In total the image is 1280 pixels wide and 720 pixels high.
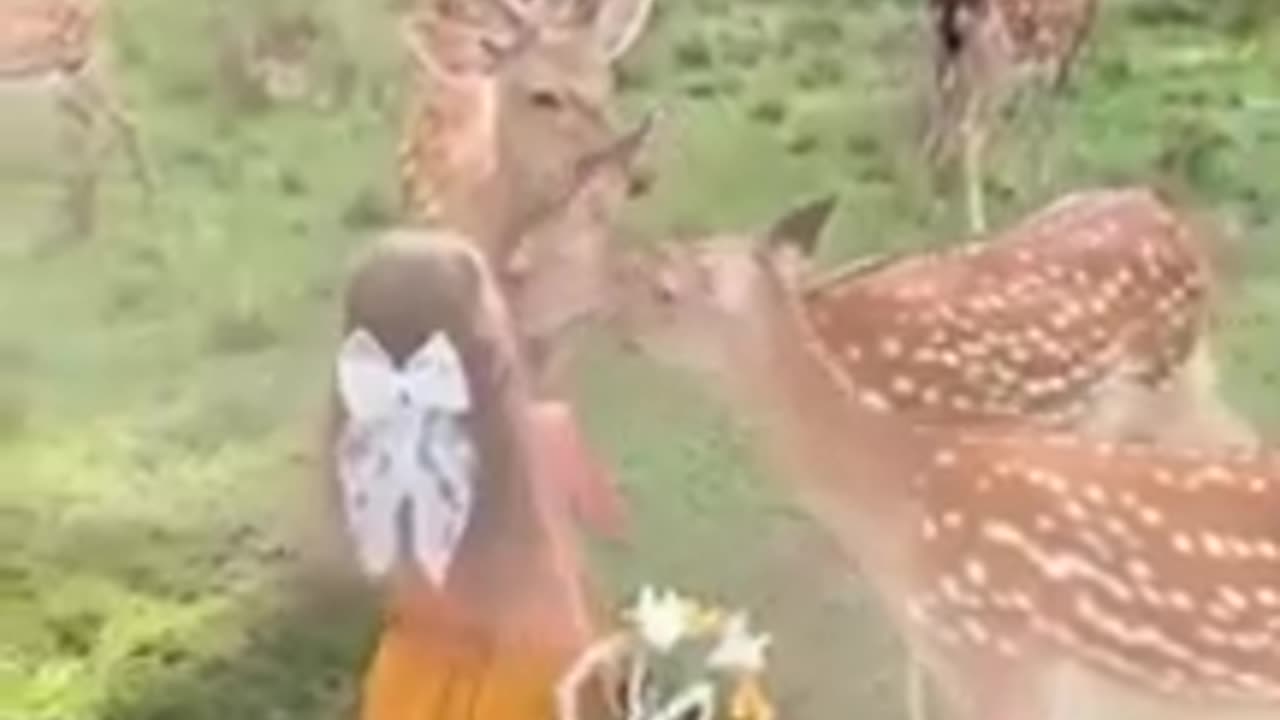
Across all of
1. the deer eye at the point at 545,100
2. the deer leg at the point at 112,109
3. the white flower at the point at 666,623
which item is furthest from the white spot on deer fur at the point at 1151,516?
the deer leg at the point at 112,109

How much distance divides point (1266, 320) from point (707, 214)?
26cm

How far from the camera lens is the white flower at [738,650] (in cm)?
194

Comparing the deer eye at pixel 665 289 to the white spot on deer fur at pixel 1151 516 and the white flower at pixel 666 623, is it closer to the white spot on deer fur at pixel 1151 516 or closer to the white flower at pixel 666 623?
the white flower at pixel 666 623

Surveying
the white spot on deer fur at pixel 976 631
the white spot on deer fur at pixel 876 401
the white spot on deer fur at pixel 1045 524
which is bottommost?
the white spot on deer fur at pixel 976 631

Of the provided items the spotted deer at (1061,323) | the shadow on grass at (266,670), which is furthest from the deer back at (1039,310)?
the shadow on grass at (266,670)

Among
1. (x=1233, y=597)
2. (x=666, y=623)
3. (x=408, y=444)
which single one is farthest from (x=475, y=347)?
(x=1233, y=597)

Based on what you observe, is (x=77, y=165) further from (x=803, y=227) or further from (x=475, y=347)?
(x=803, y=227)

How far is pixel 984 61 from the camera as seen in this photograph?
1926mm

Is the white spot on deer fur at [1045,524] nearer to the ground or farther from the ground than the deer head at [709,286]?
nearer to the ground

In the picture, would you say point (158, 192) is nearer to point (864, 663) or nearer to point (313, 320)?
point (313, 320)

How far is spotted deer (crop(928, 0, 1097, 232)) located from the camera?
1.91m

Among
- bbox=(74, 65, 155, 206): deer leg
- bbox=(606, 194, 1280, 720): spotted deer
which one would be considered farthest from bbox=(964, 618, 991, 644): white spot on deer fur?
bbox=(74, 65, 155, 206): deer leg

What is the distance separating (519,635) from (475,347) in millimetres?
138

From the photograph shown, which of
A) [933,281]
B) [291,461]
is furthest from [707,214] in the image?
[291,461]
